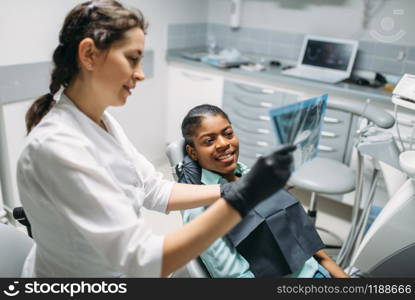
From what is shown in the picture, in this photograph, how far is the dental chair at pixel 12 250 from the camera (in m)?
1.14

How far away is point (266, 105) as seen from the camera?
9.70 feet

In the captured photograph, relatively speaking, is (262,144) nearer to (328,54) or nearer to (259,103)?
(259,103)

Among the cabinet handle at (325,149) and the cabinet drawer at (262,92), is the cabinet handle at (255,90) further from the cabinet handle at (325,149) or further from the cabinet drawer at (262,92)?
the cabinet handle at (325,149)

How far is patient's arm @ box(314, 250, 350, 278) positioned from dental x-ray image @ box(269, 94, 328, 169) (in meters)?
0.40

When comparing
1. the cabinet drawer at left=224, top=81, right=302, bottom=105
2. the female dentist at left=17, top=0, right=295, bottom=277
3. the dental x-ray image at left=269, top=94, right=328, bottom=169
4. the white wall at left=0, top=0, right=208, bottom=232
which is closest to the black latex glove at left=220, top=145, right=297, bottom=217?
the female dentist at left=17, top=0, right=295, bottom=277

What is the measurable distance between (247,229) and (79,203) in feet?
2.05

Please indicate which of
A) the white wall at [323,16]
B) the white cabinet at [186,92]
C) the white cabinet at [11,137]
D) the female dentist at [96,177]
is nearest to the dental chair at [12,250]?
the female dentist at [96,177]

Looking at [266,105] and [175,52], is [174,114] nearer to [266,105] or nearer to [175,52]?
[175,52]

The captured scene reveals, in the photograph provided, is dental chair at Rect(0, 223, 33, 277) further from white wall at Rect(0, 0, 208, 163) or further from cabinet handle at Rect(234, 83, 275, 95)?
cabinet handle at Rect(234, 83, 275, 95)

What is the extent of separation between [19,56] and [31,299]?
1683 millimetres

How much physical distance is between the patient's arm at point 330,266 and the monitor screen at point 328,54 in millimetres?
1947

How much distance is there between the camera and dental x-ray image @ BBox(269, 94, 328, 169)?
3.07 feet

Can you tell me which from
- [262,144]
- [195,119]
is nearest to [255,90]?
[262,144]

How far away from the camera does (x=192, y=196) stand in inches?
49.5
